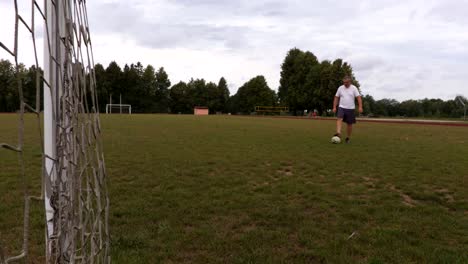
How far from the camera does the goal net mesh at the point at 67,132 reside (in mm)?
2168

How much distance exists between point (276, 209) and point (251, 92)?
7441 cm

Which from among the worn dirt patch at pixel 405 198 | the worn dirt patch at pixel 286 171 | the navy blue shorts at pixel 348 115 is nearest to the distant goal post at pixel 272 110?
the navy blue shorts at pixel 348 115

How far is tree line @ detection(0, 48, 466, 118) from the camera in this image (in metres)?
60.3

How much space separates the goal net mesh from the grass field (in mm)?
522

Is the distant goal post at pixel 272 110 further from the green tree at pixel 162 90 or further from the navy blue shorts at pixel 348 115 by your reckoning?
the navy blue shorts at pixel 348 115

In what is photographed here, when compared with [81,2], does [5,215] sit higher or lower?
lower

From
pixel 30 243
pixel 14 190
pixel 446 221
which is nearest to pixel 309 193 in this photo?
pixel 446 221

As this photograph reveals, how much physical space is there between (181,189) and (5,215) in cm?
196

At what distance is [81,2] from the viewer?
2.60 meters

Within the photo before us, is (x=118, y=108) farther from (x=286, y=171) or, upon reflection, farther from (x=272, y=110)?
(x=286, y=171)

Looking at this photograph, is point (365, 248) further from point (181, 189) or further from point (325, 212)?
point (181, 189)

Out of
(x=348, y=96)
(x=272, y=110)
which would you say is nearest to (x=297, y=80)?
(x=272, y=110)

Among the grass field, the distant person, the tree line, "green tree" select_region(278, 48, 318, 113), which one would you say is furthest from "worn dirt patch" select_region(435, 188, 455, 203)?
"green tree" select_region(278, 48, 318, 113)

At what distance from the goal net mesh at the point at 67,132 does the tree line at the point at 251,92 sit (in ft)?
174
